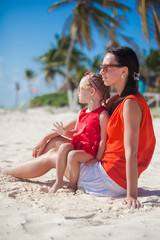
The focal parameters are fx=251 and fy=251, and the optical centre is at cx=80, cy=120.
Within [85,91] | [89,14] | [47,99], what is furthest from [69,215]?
[47,99]

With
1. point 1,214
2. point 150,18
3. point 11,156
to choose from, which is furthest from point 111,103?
point 150,18

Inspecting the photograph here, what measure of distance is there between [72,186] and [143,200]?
2.15ft

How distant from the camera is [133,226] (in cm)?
166

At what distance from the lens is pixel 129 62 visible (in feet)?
6.87

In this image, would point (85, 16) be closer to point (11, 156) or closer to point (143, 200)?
point (11, 156)

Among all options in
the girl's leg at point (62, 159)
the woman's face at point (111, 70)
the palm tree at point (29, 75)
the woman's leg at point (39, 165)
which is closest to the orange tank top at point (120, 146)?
the woman's face at point (111, 70)

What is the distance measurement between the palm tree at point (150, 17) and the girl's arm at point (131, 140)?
8892 millimetres

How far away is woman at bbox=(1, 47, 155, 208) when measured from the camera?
198 cm

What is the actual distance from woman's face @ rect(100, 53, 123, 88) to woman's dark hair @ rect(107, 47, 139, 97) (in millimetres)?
35

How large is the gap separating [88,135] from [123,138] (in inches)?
13.5

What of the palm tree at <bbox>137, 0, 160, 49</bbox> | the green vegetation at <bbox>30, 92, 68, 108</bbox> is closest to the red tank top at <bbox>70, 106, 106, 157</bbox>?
the palm tree at <bbox>137, 0, 160, 49</bbox>

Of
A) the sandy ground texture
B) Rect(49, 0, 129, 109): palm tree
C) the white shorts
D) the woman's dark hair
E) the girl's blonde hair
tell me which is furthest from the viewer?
Rect(49, 0, 129, 109): palm tree

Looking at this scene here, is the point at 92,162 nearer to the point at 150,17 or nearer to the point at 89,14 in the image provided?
the point at 150,17

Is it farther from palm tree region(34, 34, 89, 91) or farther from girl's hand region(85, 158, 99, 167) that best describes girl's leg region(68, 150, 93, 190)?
palm tree region(34, 34, 89, 91)
